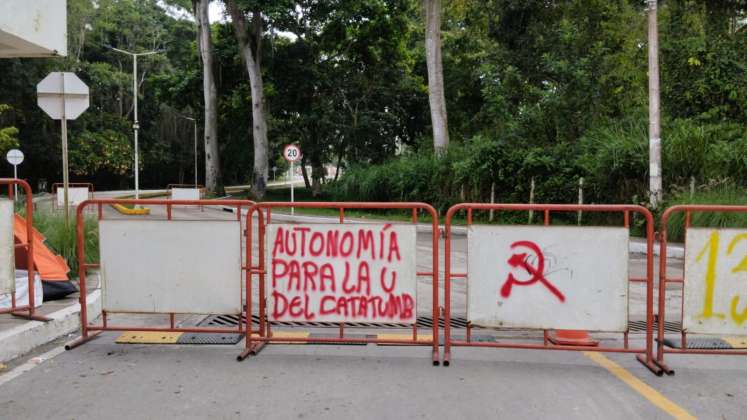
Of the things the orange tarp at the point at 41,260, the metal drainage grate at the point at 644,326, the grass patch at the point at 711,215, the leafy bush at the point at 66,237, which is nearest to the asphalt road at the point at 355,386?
the metal drainage grate at the point at 644,326

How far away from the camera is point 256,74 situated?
3180 centimetres

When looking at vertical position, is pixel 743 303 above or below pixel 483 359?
above

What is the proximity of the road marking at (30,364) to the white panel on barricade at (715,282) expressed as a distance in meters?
5.46

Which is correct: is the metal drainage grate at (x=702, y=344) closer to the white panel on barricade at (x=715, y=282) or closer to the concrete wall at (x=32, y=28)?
the white panel on barricade at (x=715, y=282)

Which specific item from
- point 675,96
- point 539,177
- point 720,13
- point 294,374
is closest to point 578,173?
point 539,177

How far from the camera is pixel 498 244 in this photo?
5.48 m

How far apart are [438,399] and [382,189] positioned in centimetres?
2204

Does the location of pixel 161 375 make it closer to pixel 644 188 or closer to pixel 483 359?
pixel 483 359

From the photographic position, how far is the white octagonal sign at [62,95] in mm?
10188

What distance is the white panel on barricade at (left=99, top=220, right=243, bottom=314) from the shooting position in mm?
5750

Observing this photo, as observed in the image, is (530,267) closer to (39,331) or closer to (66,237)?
(39,331)

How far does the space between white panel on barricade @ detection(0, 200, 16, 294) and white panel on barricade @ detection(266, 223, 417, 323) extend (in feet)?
8.16

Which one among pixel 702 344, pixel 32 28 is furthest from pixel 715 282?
pixel 32 28

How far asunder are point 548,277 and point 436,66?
796 inches
